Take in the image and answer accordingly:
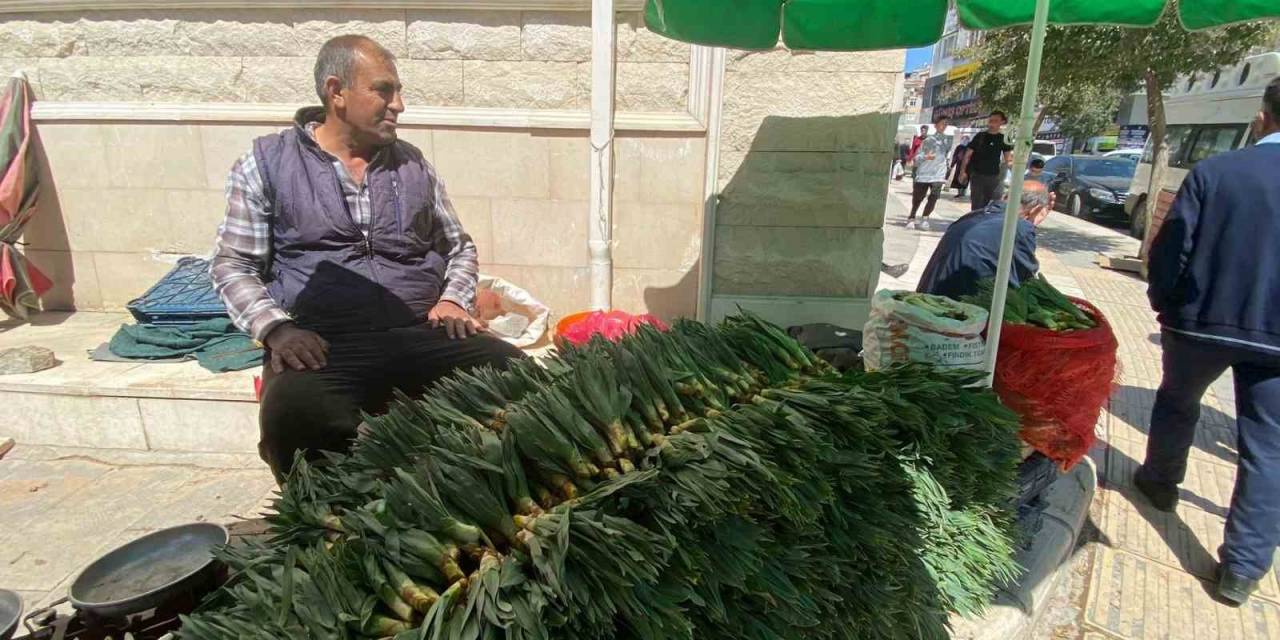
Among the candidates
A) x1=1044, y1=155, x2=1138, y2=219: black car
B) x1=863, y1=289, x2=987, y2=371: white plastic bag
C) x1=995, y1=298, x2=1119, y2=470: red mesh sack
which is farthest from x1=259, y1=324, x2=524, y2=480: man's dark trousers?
x1=1044, y1=155, x2=1138, y2=219: black car

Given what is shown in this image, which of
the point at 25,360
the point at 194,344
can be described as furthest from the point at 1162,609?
the point at 25,360

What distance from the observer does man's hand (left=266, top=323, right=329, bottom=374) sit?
1.96m

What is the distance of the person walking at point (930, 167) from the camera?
1088 centimetres

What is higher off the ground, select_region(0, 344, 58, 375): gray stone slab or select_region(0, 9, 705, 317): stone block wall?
select_region(0, 9, 705, 317): stone block wall

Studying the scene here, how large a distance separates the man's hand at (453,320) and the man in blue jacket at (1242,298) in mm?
2878

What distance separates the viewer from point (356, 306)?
2168 millimetres

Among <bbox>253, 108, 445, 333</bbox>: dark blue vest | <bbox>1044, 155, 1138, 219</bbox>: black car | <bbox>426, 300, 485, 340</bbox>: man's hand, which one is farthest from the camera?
<bbox>1044, 155, 1138, 219</bbox>: black car

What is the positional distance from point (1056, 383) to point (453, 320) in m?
2.18

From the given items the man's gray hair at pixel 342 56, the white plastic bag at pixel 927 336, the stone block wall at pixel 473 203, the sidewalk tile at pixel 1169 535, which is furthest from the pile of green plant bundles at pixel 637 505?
the stone block wall at pixel 473 203

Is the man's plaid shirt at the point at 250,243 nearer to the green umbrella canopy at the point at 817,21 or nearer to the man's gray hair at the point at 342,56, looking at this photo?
the man's gray hair at the point at 342,56

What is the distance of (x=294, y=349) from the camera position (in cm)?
197

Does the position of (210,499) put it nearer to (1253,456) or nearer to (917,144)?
(1253,456)

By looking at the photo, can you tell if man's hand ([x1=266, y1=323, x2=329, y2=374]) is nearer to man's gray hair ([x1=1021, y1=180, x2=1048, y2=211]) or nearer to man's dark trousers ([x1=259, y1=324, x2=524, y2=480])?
man's dark trousers ([x1=259, y1=324, x2=524, y2=480])

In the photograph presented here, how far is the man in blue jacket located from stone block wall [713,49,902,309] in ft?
5.96
